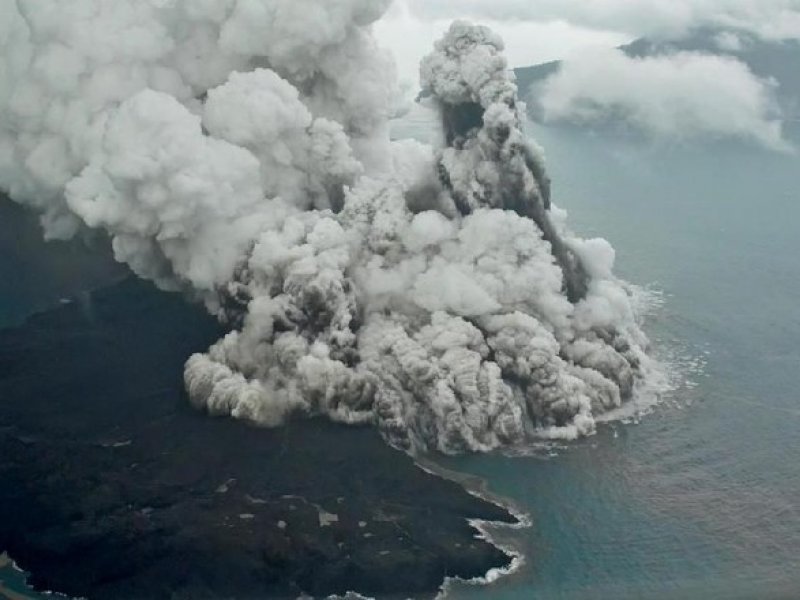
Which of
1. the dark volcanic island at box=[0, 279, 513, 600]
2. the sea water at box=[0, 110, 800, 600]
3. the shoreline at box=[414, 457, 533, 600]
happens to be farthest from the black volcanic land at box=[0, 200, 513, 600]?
the sea water at box=[0, 110, 800, 600]

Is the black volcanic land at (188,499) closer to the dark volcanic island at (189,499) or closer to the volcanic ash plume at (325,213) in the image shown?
the dark volcanic island at (189,499)

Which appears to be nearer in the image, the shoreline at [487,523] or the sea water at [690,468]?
the shoreline at [487,523]

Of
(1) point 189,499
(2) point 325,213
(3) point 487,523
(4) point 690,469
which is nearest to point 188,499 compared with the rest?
(1) point 189,499

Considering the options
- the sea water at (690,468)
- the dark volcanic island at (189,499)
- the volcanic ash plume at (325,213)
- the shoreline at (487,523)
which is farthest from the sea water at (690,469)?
the volcanic ash plume at (325,213)

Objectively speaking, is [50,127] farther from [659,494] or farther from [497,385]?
[659,494]

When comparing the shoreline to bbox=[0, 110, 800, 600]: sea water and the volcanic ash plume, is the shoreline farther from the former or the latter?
the volcanic ash plume
